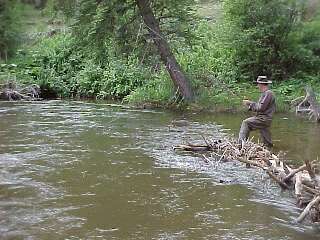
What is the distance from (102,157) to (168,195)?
11.4ft

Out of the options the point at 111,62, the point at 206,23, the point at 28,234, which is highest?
the point at 206,23

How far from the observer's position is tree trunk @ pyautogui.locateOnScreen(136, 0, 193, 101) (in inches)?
856

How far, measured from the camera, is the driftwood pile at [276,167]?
794cm

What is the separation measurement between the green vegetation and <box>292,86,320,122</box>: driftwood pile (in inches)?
29.9

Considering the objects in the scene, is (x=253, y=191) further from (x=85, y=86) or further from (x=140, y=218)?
(x=85, y=86)

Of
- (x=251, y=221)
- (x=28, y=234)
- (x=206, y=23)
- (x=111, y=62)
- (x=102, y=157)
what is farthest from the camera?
(x=206, y=23)

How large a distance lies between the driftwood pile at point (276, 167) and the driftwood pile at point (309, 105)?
661 centimetres

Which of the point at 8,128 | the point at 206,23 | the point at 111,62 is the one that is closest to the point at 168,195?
the point at 8,128

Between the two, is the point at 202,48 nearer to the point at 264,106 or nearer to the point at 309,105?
the point at 309,105

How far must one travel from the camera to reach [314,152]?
1318cm

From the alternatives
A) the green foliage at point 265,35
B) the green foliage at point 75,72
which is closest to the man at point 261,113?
the green foliage at point 75,72

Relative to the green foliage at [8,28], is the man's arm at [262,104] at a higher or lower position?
lower

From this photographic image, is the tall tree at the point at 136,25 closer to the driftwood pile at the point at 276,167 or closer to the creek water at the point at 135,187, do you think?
the creek water at the point at 135,187

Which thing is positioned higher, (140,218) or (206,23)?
(206,23)
